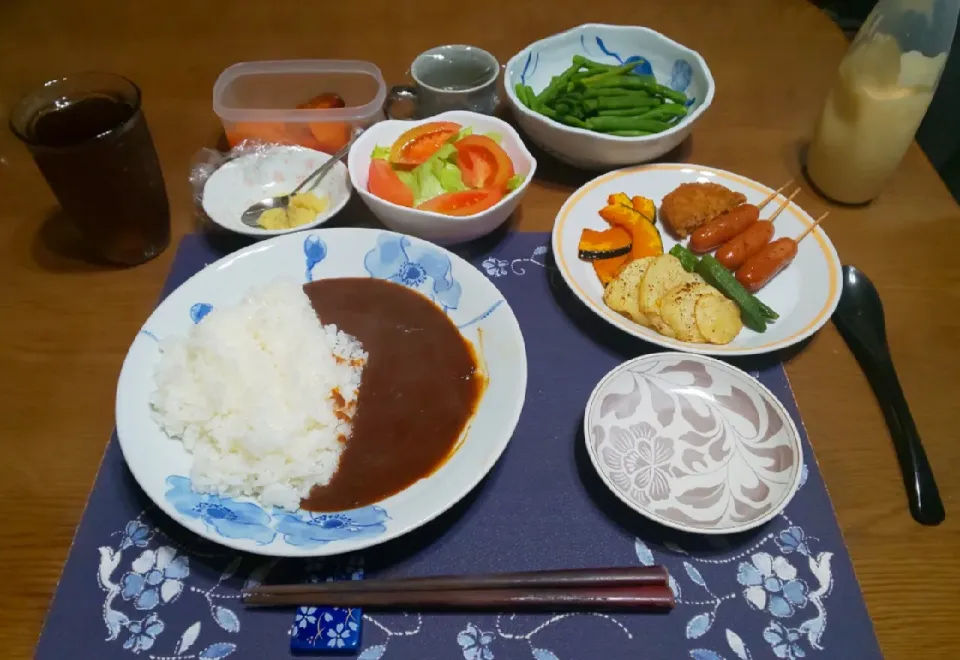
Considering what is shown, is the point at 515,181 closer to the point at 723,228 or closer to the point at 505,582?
the point at 723,228

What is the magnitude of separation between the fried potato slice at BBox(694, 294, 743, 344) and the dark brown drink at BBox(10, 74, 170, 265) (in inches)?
61.6

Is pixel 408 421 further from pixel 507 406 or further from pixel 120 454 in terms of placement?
pixel 120 454

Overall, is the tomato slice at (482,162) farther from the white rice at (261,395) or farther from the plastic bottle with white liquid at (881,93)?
the plastic bottle with white liquid at (881,93)

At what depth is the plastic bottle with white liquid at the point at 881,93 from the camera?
1.87m

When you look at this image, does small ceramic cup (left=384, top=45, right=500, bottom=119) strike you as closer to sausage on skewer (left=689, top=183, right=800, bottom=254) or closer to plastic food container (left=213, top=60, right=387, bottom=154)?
plastic food container (left=213, top=60, right=387, bottom=154)

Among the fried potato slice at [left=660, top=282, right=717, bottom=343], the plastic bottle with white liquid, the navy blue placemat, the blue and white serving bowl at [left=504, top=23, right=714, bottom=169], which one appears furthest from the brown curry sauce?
the plastic bottle with white liquid

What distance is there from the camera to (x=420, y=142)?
211 centimetres

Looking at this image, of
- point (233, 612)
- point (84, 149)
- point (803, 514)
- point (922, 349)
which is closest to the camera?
point (233, 612)

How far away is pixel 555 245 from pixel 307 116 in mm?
948

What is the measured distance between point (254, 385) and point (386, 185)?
758 millimetres

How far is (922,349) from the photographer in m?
1.78

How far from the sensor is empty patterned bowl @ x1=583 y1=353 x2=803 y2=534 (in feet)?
4.72

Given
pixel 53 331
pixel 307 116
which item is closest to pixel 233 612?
pixel 53 331

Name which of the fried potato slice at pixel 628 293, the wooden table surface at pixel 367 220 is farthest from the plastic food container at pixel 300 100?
the fried potato slice at pixel 628 293
